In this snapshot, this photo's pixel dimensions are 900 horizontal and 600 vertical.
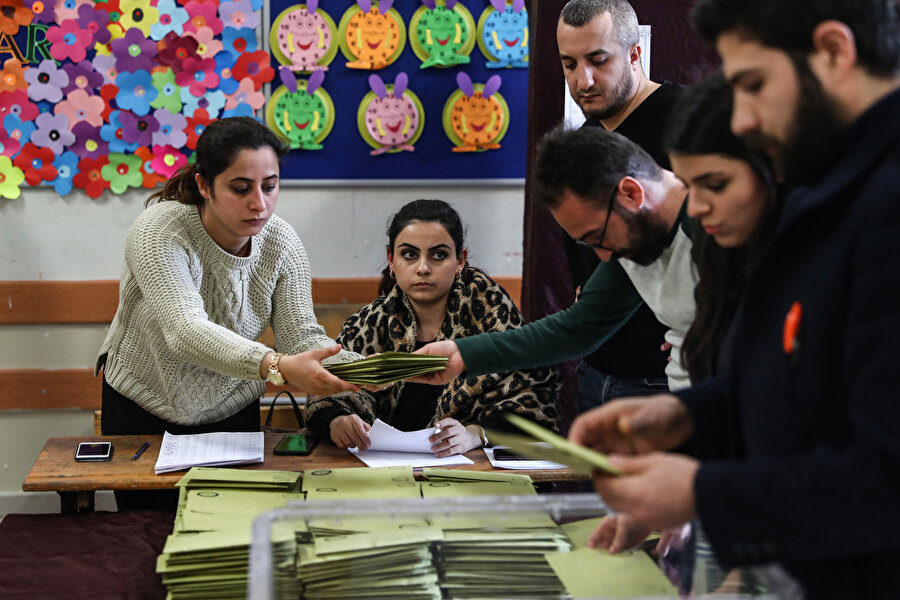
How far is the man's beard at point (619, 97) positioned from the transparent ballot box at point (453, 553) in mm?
1564

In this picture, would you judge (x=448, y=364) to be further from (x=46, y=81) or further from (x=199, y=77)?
(x=46, y=81)

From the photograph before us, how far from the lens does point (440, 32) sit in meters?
3.59

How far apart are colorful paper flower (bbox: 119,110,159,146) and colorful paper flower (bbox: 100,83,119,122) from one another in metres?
0.05

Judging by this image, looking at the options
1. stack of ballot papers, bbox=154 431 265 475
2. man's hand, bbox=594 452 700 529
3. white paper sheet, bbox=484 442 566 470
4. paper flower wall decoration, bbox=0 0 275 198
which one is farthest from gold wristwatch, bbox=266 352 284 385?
paper flower wall decoration, bbox=0 0 275 198

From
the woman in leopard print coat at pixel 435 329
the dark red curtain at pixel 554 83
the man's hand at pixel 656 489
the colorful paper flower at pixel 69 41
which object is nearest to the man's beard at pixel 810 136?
the man's hand at pixel 656 489

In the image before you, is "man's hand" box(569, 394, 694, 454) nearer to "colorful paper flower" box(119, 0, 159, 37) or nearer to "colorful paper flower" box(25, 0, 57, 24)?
"colorful paper flower" box(119, 0, 159, 37)

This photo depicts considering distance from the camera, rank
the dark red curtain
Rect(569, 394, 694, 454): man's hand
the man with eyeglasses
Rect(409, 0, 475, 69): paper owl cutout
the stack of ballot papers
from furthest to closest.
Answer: Rect(409, 0, 475, 69): paper owl cutout → the dark red curtain → the stack of ballot papers → the man with eyeglasses → Rect(569, 394, 694, 454): man's hand

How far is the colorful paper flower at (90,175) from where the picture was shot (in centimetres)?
348

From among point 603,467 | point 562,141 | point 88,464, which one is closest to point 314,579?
point 603,467

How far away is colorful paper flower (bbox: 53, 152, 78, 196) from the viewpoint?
3.47 metres

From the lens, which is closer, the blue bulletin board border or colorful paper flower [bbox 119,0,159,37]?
colorful paper flower [bbox 119,0,159,37]

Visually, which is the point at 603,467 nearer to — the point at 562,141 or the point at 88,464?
the point at 562,141

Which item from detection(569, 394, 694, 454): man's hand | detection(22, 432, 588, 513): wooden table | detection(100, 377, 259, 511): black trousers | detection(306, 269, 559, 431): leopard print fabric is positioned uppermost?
detection(569, 394, 694, 454): man's hand

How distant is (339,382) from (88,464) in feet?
2.16
